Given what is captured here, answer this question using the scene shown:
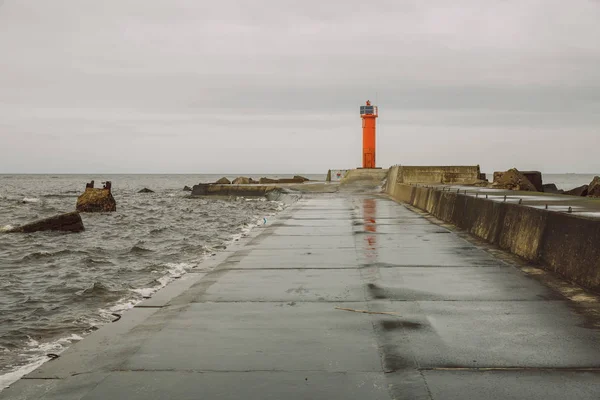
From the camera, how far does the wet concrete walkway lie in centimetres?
341

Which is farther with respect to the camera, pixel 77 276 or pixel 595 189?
pixel 595 189

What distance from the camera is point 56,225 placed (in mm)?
19781

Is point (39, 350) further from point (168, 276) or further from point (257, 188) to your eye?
point (257, 188)

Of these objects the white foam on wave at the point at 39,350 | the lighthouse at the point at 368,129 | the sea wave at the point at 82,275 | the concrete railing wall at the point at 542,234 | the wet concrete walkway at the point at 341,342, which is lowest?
the sea wave at the point at 82,275

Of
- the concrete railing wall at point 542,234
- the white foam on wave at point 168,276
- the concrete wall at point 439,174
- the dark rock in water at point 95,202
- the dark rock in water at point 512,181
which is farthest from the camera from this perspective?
the concrete wall at point 439,174

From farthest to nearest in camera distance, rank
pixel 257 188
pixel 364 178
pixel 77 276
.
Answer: pixel 257 188
pixel 364 178
pixel 77 276

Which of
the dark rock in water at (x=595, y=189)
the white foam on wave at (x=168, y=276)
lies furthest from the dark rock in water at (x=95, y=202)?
the dark rock in water at (x=595, y=189)

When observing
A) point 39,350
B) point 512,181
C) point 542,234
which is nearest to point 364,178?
point 512,181

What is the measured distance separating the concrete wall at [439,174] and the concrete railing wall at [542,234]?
21695 mm

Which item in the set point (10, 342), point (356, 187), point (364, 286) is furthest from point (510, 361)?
Answer: point (356, 187)

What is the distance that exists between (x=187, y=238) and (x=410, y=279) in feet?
37.6

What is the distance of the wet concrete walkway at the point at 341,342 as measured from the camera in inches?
134

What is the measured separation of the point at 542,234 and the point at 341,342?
454 centimetres

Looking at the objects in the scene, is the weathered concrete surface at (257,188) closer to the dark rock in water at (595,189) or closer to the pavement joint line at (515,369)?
the dark rock in water at (595,189)
